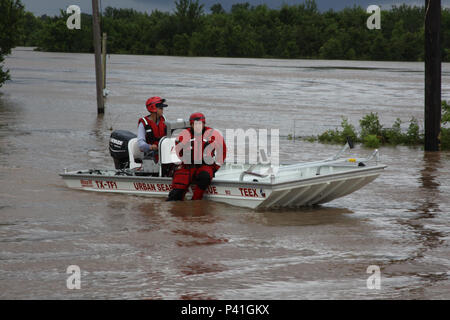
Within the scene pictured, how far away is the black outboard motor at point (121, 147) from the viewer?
12.0 m

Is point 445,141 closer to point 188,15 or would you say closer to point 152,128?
point 152,128

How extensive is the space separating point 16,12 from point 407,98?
16657 mm

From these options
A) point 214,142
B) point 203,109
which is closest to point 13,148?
point 214,142

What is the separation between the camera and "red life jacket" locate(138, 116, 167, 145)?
11.5 meters

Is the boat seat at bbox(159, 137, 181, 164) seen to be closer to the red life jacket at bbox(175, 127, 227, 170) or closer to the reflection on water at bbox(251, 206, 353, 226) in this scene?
the red life jacket at bbox(175, 127, 227, 170)

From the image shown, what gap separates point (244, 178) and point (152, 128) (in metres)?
1.52

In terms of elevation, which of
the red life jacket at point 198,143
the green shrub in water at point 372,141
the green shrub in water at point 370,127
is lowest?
the green shrub in water at point 372,141

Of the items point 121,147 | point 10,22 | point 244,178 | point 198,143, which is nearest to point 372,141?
point 244,178

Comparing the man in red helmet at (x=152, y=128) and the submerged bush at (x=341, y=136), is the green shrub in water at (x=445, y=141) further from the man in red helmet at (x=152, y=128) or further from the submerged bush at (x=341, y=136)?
the man in red helmet at (x=152, y=128)

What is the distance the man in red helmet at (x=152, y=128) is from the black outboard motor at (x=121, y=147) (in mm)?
571

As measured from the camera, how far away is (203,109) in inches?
1110

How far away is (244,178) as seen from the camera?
1138 cm

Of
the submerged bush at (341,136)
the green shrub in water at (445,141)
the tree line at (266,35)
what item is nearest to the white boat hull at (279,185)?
the green shrub in water at (445,141)
